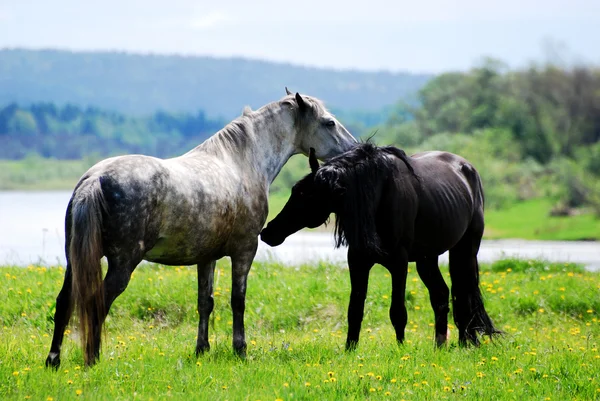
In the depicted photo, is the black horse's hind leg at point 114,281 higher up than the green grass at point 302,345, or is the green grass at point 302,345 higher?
the black horse's hind leg at point 114,281

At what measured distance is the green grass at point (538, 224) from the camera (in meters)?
41.0

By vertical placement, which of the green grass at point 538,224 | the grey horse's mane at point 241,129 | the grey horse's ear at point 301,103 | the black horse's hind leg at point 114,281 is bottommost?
the green grass at point 538,224

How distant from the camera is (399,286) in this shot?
7.01m

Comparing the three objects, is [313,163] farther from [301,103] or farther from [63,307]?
[63,307]

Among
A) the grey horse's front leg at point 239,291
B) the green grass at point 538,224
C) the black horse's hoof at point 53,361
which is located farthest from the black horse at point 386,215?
the green grass at point 538,224

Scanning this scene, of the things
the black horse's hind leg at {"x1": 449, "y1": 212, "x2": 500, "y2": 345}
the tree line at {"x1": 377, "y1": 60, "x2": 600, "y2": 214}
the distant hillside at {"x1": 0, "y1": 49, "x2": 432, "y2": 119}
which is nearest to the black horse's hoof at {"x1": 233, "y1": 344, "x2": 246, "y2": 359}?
the black horse's hind leg at {"x1": 449, "y1": 212, "x2": 500, "y2": 345}

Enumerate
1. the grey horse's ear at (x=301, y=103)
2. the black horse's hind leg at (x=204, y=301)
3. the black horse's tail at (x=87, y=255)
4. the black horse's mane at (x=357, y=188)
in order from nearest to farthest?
1. the black horse's tail at (x=87, y=255)
2. the black horse's mane at (x=357, y=188)
3. the black horse's hind leg at (x=204, y=301)
4. the grey horse's ear at (x=301, y=103)

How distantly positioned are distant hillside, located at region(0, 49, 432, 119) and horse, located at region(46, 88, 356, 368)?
15140 cm

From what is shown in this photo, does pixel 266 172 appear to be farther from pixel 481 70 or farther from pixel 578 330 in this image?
pixel 481 70

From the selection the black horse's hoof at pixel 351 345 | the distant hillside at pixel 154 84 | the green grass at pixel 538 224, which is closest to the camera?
the black horse's hoof at pixel 351 345

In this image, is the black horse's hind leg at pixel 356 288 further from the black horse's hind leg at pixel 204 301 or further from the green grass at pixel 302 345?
the black horse's hind leg at pixel 204 301

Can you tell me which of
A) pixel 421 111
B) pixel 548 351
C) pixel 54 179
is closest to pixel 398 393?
pixel 548 351

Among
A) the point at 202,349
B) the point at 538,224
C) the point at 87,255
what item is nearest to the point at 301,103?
the point at 202,349

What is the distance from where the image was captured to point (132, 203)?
5.82m
